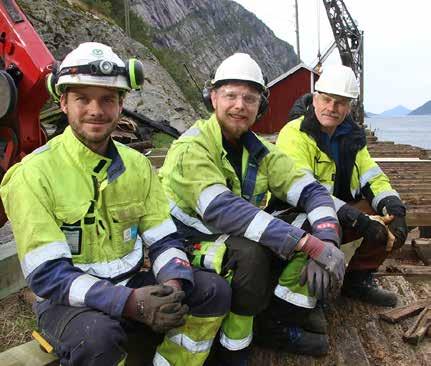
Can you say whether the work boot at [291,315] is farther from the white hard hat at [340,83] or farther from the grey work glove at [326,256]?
the white hard hat at [340,83]

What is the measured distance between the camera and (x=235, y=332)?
2.54 m

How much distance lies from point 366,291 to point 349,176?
0.86 metres

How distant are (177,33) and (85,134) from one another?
224 feet

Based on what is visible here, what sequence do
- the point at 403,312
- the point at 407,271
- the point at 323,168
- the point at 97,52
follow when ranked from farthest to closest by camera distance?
the point at 407,271 → the point at 323,168 → the point at 403,312 → the point at 97,52

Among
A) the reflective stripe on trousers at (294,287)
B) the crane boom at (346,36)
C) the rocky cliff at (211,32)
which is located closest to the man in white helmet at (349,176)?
the reflective stripe on trousers at (294,287)

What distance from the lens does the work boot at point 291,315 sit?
2.89 meters

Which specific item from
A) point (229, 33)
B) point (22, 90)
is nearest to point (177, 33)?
point (229, 33)

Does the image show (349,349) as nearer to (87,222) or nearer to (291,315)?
(291,315)

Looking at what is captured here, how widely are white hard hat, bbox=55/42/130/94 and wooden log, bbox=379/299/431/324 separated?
236 centimetres

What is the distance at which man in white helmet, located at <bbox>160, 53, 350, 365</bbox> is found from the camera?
255 cm

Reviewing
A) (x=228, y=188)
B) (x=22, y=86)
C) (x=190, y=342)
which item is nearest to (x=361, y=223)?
(x=228, y=188)

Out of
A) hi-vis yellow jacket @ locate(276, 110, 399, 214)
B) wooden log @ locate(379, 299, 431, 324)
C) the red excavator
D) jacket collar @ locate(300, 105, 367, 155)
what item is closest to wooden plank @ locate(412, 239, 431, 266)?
wooden log @ locate(379, 299, 431, 324)

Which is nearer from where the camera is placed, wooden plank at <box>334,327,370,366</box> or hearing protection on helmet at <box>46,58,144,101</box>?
hearing protection on helmet at <box>46,58,144,101</box>

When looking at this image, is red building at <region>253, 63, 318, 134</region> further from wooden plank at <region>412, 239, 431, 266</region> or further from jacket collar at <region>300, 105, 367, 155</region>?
jacket collar at <region>300, 105, 367, 155</region>
